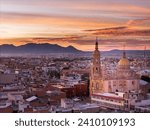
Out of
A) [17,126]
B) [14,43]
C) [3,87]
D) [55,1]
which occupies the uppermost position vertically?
[55,1]

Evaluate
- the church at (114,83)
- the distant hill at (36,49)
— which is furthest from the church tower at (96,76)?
the distant hill at (36,49)

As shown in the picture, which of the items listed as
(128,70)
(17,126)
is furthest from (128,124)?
(17,126)

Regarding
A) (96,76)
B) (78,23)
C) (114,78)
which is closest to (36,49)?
(78,23)

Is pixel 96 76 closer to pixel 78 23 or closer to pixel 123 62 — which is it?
pixel 123 62

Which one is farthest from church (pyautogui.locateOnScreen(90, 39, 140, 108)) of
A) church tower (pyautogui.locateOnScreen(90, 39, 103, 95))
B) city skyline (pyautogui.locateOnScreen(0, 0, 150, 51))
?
city skyline (pyautogui.locateOnScreen(0, 0, 150, 51))

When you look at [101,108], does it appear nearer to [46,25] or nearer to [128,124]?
[128,124]

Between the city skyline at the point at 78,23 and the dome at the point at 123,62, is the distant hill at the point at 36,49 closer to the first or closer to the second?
the city skyline at the point at 78,23
